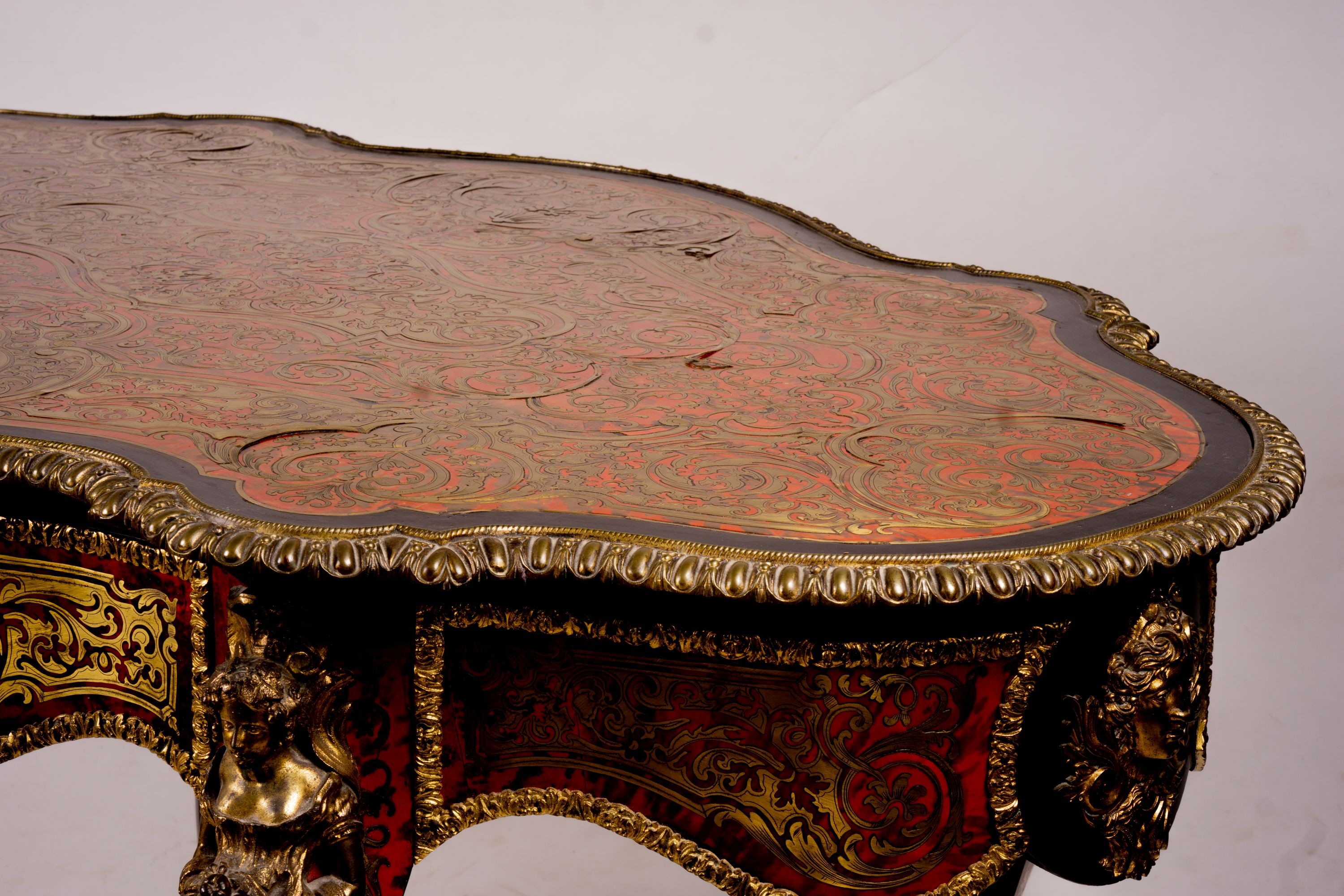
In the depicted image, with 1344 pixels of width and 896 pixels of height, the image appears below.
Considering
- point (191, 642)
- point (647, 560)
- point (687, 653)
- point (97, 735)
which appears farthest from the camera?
point (97, 735)

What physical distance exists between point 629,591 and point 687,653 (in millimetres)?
94

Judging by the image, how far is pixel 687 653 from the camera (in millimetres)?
1401

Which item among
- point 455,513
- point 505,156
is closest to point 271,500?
point 455,513

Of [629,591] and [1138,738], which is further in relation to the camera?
[1138,738]

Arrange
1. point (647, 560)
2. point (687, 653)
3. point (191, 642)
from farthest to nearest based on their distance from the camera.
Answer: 1. point (191, 642)
2. point (687, 653)
3. point (647, 560)

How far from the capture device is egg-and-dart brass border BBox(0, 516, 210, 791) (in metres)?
1.51

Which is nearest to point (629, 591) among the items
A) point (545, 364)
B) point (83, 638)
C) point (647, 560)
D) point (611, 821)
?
point (647, 560)

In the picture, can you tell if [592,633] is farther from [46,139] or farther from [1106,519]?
[46,139]

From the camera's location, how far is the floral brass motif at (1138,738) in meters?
1.44

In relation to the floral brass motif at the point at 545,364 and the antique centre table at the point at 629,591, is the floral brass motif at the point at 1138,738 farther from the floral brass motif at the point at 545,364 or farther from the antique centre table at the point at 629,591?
the floral brass motif at the point at 545,364

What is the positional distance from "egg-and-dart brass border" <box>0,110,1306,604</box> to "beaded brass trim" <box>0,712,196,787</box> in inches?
11.8

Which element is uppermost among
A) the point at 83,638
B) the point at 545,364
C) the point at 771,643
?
the point at 545,364

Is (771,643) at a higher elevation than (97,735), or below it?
higher

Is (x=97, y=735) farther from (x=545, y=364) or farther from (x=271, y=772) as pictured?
(x=545, y=364)
